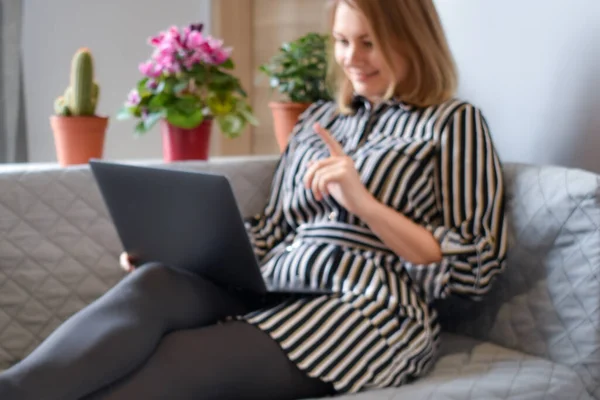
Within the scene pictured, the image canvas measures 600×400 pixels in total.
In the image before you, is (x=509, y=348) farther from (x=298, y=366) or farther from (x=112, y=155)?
(x=112, y=155)

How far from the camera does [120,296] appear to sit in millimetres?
1122

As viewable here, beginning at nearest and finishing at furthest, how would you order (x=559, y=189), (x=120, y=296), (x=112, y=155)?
(x=120, y=296) → (x=559, y=189) → (x=112, y=155)

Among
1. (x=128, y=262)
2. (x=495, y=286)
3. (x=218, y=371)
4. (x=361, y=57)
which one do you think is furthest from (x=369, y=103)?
(x=218, y=371)

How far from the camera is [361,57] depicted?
143cm

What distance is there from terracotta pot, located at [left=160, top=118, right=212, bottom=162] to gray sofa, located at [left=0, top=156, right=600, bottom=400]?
118 millimetres

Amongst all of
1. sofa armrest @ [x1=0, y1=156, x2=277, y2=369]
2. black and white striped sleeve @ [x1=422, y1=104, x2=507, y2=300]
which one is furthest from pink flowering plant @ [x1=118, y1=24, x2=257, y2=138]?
black and white striped sleeve @ [x1=422, y1=104, x2=507, y2=300]

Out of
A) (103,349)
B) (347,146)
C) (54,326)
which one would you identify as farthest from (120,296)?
(347,146)

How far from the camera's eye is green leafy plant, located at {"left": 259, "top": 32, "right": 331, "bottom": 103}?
72.1 inches

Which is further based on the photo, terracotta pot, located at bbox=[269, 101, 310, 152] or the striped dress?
terracotta pot, located at bbox=[269, 101, 310, 152]

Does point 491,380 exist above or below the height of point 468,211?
below

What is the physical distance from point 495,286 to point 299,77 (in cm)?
70

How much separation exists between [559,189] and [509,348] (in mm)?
296

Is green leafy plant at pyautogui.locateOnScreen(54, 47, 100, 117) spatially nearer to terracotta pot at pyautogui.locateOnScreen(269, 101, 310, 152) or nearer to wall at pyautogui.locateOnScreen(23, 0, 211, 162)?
terracotta pot at pyautogui.locateOnScreen(269, 101, 310, 152)

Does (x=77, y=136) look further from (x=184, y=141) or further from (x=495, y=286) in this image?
(x=495, y=286)
